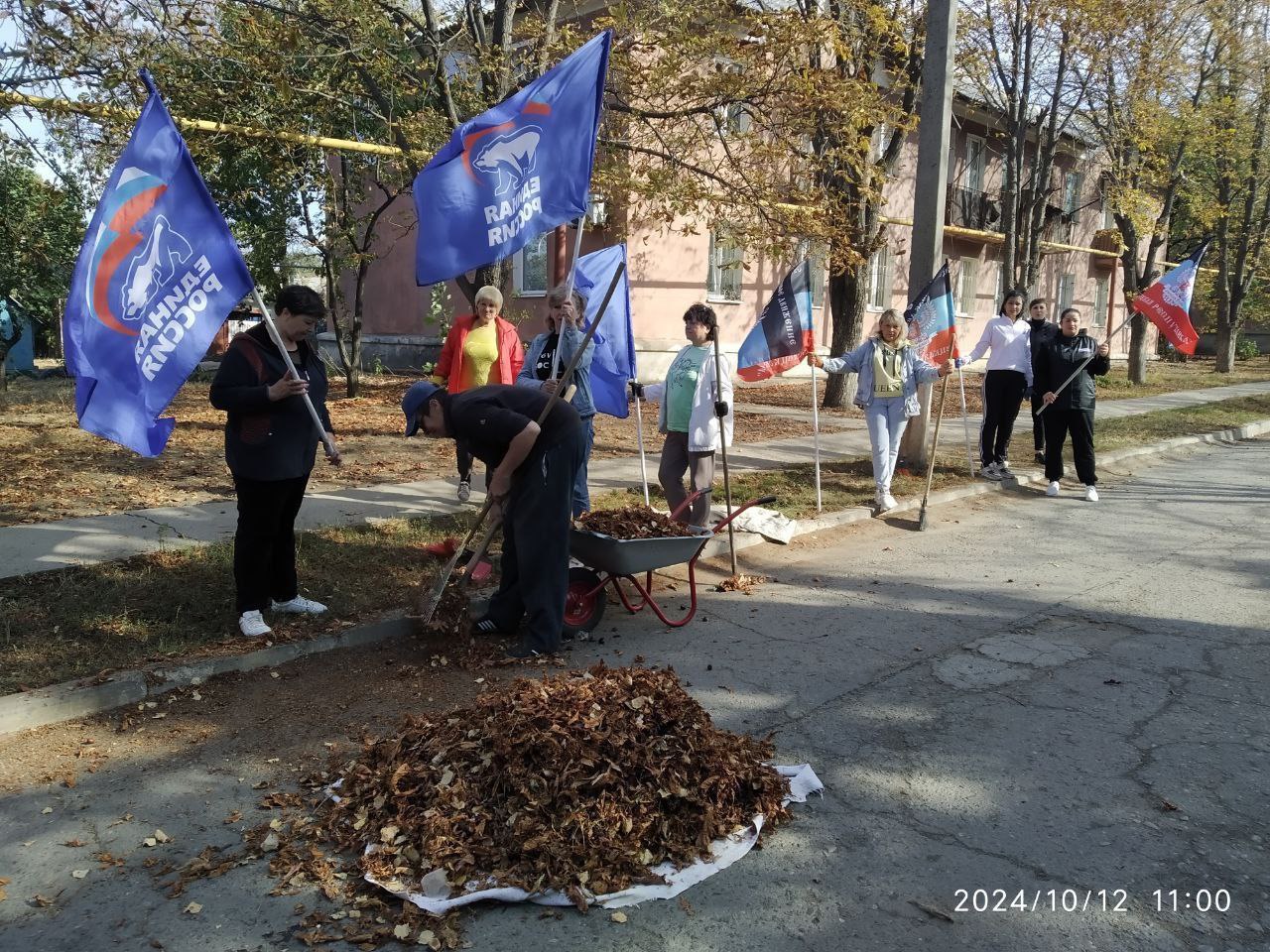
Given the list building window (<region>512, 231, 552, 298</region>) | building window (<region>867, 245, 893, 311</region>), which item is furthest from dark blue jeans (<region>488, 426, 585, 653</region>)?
building window (<region>867, 245, 893, 311</region>)

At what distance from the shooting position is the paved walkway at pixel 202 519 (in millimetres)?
6641

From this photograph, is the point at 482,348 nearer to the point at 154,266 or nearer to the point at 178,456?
the point at 154,266

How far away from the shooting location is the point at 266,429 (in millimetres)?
5312

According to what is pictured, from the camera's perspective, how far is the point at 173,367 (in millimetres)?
4672

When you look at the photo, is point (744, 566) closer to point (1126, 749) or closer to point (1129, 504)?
point (1126, 749)

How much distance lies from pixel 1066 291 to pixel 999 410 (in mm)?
28204

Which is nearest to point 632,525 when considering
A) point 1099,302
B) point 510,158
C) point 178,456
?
point 510,158

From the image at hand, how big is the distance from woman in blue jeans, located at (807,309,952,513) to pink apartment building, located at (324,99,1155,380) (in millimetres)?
4523

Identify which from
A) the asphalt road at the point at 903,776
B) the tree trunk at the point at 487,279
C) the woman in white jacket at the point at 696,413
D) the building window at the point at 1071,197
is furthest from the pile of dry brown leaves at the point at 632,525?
the building window at the point at 1071,197

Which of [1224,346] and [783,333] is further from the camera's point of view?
[1224,346]

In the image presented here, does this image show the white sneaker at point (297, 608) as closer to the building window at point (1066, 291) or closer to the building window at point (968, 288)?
the building window at point (968, 288)

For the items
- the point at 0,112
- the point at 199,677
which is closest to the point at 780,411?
the point at 0,112

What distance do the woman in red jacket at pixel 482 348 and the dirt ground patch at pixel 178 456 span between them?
2.02 metres

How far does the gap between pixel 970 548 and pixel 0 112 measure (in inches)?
362
